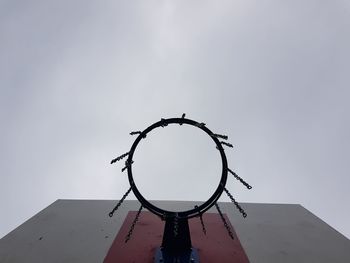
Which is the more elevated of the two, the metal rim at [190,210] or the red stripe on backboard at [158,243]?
the metal rim at [190,210]

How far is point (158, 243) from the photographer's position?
2.61 m

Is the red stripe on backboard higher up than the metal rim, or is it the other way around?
the metal rim

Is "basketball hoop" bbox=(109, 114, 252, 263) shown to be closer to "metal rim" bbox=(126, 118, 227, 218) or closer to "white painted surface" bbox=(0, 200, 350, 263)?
"metal rim" bbox=(126, 118, 227, 218)

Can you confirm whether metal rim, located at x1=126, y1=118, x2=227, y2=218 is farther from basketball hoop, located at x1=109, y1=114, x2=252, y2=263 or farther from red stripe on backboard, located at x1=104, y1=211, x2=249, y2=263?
red stripe on backboard, located at x1=104, y1=211, x2=249, y2=263

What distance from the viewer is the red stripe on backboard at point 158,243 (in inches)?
97.0

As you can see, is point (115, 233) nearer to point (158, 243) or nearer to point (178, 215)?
point (158, 243)

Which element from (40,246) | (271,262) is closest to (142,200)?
(40,246)

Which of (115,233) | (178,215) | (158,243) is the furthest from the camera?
(115,233)

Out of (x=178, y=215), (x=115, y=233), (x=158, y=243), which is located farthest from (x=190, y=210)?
(x=115, y=233)

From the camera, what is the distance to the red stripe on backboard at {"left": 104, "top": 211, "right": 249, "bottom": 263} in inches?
97.0

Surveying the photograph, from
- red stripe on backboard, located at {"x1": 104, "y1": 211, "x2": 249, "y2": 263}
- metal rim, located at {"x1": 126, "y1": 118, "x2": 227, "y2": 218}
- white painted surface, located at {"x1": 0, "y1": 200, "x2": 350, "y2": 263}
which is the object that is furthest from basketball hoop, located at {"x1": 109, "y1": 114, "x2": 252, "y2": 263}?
white painted surface, located at {"x1": 0, "y1": 200, "x2": 350, "y2": 263}

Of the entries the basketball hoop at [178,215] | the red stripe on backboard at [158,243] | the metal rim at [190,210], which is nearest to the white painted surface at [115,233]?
the red stripe on backboard at [158,243]

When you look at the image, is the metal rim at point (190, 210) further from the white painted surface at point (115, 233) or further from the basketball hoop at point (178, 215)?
the white painted surface at point (115, 233)

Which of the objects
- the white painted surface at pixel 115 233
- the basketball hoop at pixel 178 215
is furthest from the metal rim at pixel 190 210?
the white painted surface at pixel 115 233
